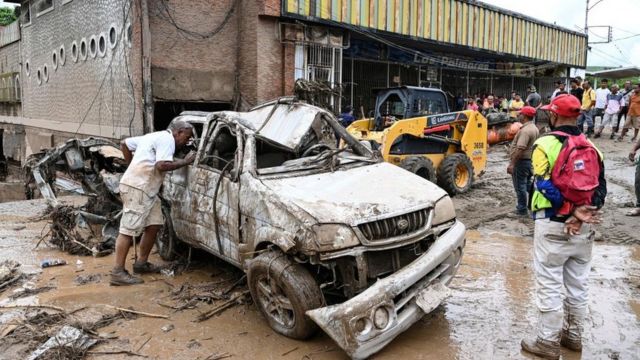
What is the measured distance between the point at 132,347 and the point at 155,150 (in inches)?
83.6

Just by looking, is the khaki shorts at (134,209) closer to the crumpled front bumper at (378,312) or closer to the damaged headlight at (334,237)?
the damaged headlight at (334,237)

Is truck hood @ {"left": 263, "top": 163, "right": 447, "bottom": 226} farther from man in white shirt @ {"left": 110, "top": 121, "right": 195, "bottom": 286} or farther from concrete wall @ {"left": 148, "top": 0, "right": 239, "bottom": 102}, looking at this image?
concrete wall @ {"left": 148, "top": 0, "right": 239, "bottom": 102}

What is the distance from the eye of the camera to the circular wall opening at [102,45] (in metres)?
12.1

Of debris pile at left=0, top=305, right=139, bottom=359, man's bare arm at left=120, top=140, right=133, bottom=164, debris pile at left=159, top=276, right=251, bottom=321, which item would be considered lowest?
debris pile at left=0, top=305, right=139, bottom=359

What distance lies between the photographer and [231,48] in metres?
12.8

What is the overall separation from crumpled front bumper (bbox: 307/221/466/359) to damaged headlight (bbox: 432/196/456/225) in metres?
0.47

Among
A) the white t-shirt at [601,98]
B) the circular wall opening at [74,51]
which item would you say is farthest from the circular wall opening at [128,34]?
the white t-shirt at [601,98]

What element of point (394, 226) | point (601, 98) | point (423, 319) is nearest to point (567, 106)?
point (394, 226)

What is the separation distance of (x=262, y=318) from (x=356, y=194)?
1414mm

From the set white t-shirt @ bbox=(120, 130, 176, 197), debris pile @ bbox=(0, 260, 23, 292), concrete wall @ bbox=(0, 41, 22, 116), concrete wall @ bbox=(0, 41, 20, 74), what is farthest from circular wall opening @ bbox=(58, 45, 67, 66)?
white t-shirt @ bbox=(120, 130, 176, 197)

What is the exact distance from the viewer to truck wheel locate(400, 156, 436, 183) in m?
9.26

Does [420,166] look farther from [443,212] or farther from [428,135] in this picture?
[443,212]

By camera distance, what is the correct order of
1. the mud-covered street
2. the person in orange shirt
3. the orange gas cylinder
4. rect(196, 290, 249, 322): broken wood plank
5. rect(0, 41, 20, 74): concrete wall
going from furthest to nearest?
rect(0, 41, 20, 74): concrete wall < the orange gas cylinder < the person in orange shirt < rect(196, 290, 249, 322): broken wood plank < the mud-covered street

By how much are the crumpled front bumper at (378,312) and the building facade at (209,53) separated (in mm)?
8816
